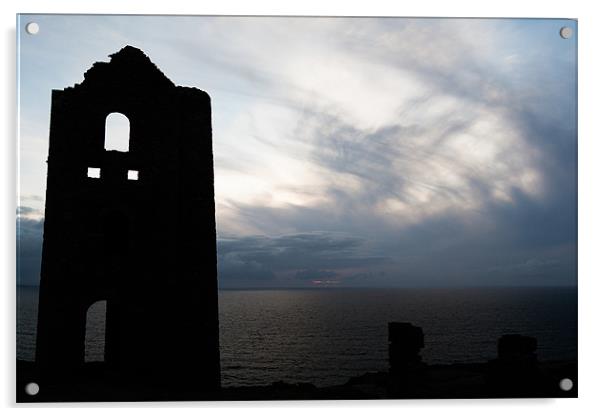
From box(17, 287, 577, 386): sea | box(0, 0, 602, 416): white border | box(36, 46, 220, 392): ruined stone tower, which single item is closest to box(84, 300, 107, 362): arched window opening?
box(17, 287, 577, 386): sea

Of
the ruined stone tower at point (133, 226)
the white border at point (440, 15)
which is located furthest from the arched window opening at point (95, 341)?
the white border at point (440, 15)

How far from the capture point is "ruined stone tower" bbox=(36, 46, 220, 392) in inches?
438

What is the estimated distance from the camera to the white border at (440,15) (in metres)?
8.39

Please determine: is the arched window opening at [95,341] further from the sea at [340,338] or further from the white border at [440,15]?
the white border at [440,15]

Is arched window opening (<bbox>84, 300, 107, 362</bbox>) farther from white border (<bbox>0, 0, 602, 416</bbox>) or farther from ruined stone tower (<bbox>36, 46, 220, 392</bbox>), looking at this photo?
white border (<bbox>0, 0, 602, 416</bbox>)

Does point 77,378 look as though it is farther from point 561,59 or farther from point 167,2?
point 561,59

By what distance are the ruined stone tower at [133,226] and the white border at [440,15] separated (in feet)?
5.69

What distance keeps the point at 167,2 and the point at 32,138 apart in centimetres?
290

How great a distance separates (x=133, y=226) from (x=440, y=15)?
7.16 metres

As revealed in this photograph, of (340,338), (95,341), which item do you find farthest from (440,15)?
(340,338)

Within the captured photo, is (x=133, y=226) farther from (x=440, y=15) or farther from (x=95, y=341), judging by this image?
(x=95, y=341)

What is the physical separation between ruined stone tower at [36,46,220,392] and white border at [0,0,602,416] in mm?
1735

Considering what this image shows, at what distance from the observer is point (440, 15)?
9.02 m

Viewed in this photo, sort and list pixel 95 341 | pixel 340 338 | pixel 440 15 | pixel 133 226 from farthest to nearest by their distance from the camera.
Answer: pixel 340 338 < pixel 95 341 < pixel 133 226 < pixel 440 15
